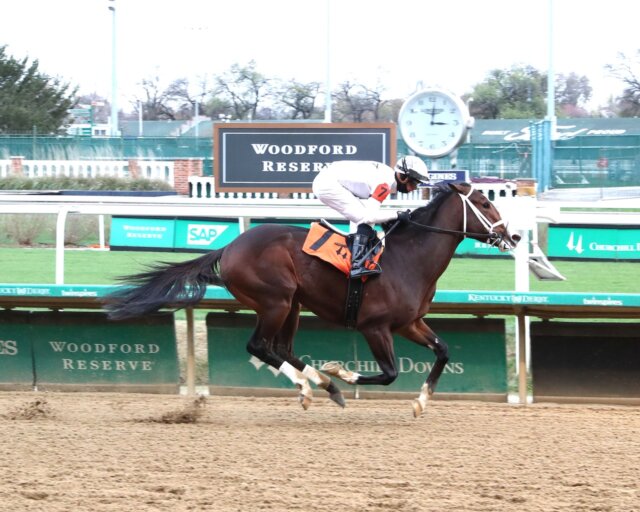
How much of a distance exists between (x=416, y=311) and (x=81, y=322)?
280 cm

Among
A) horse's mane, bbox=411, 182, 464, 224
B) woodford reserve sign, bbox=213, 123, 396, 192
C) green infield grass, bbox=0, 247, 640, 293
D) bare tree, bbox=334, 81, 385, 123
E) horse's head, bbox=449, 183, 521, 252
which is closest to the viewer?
horse's head, bbox=449, 183, 521, 252

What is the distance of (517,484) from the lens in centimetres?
489

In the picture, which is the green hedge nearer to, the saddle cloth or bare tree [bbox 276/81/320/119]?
bare tree [bbox 276/81/320/119]

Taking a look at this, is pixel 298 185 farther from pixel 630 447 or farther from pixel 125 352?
pixel 630 447

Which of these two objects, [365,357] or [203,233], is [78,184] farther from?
[365,357]

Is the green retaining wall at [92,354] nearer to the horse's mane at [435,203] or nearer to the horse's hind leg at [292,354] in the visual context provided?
the horse's hind leg at [292,354]

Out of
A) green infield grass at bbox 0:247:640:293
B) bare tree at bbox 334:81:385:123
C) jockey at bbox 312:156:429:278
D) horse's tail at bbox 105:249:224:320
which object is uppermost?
bare tree at bbox 334:81:385:123

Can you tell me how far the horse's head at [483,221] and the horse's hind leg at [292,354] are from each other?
129 centimetres

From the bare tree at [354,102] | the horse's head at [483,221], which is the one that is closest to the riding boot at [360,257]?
the horse's head at [483,221]

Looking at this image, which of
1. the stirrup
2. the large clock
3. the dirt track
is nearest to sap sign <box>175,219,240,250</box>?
the large clock

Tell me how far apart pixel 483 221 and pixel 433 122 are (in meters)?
3.28

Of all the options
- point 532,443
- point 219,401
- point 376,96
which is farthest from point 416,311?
point 376,96

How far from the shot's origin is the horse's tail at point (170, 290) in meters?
6.90

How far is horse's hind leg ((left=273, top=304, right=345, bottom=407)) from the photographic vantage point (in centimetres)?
678
